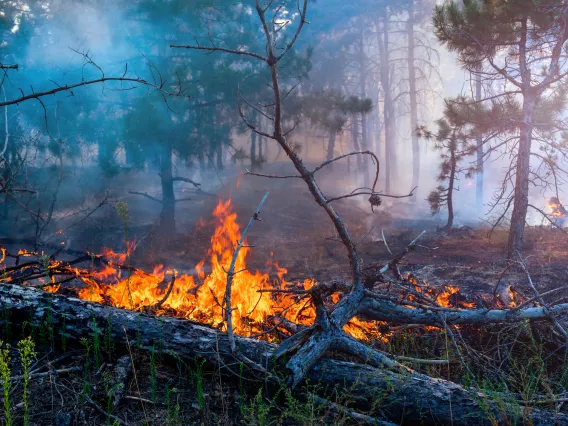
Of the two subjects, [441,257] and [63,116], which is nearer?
[441,257]

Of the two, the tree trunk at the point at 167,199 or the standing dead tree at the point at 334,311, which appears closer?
the standing dead tree at the point at 334,311

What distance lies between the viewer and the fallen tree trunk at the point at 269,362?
2.78 meters

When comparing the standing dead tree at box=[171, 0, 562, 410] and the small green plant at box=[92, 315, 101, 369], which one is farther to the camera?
the small green plant at box=[92, 315, 101, 369]

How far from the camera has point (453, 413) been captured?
9.16ft

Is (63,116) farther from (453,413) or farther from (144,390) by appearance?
(453,413)

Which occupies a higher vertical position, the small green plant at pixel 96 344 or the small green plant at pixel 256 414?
the small green plant at pixel 96 344

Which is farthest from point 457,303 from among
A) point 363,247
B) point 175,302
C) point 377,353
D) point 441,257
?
point 363,247

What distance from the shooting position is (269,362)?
3135 millimetres

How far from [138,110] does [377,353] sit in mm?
12399

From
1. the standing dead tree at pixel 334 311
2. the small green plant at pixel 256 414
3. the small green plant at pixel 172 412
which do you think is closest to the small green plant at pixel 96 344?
the small green plant at pixel 172 412

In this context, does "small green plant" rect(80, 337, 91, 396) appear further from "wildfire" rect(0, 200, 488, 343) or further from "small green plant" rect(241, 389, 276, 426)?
"small green plant" rect(241, 389, 276, 426)

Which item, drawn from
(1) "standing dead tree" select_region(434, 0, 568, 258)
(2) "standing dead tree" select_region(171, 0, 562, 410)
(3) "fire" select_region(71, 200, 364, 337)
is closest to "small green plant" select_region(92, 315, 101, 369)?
(3) "fire" select_region(71, 200, 364, 337)

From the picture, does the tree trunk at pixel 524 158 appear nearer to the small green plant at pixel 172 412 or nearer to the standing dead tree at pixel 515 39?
the standing dead tree at pixel 515 39

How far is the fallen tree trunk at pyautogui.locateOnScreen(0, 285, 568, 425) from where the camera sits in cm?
278
